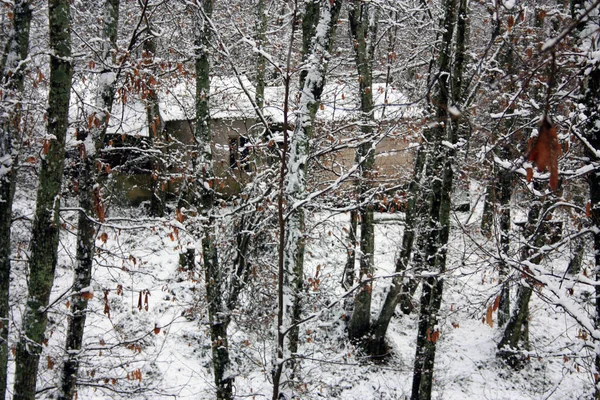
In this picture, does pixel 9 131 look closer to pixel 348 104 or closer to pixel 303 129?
pixel 303 129

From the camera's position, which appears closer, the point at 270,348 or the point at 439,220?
the point at 439,220

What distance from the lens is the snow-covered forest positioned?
15.6 ft

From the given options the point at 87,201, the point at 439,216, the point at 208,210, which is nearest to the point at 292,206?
the point at 208,210

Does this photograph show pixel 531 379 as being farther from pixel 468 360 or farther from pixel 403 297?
pixel 403 297

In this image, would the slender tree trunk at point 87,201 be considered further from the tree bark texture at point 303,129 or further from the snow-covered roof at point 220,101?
the tree bark texture at point 303,129

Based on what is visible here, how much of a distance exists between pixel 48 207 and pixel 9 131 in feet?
4.38

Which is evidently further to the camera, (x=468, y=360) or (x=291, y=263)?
(x=468, y=360)

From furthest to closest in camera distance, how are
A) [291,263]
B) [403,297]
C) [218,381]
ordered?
[403,297] < [218,381] < [291,263]

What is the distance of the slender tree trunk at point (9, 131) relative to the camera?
504 centimetres

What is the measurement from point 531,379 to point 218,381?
9.33m

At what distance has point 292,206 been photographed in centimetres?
524

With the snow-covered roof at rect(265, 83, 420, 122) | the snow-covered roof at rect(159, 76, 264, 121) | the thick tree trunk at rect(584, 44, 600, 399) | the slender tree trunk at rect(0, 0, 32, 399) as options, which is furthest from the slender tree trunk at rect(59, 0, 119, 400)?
the thick tree trunk at rect(584, 44, 600, 399)

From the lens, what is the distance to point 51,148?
4504mm

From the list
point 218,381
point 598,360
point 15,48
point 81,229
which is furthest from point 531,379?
point 15,48
